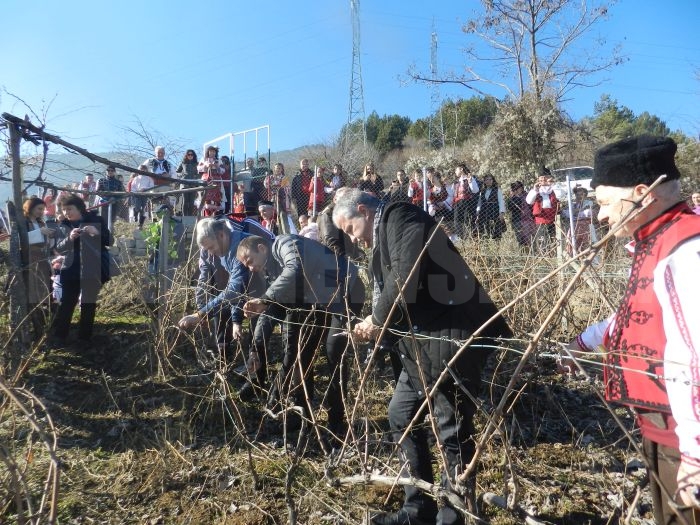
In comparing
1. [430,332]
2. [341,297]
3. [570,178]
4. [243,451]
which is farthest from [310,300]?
[570,178]

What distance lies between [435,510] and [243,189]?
824 centimetres

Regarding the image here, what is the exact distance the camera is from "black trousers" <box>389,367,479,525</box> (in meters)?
2.39

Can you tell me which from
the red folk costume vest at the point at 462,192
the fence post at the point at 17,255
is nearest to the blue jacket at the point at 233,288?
the fence post at the point at 17,255

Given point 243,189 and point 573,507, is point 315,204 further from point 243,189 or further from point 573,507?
point 573,507

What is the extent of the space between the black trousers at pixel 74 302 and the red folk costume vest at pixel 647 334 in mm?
4841

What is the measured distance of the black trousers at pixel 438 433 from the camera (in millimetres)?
2393

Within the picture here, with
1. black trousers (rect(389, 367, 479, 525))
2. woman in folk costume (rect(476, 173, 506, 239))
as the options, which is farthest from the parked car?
black trousers (rect(389, 367, 479, 525))

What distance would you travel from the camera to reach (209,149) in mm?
9953

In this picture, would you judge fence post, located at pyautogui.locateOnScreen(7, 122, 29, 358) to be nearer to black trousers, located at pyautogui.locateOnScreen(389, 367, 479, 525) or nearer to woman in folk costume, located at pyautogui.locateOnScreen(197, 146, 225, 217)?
black trousers, located at pyautogui.locateOnScreen(389, 367, 479, 525)

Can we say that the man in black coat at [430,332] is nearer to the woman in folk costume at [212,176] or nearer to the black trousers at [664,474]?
the black trousers at [664,474]

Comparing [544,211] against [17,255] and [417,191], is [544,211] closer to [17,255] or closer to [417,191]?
[417,191]

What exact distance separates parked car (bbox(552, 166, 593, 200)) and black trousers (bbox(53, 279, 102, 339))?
5.47 meters

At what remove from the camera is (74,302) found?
5.21 m

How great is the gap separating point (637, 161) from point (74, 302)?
508cm
